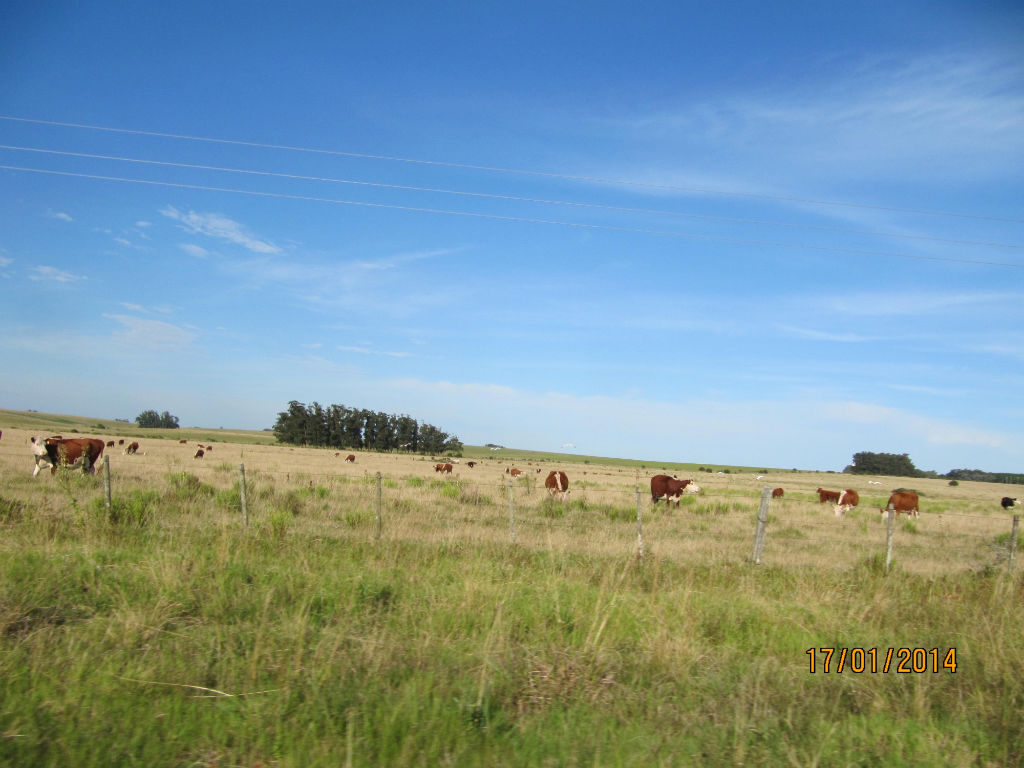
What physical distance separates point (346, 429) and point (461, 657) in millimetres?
104484

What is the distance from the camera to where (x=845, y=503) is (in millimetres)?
28844

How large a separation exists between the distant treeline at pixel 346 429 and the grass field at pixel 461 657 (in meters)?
97.2

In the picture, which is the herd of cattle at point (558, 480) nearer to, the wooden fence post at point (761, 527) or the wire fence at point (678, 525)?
the wire fence at point (678, 525)

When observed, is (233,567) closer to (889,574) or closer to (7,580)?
(7,580)

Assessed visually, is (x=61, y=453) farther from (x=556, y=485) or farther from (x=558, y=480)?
(x=558, y=480)

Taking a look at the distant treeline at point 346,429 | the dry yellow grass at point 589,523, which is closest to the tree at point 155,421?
the distant treeline at point 346,429

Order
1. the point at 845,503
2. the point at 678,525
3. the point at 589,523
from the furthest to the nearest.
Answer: the point at 845,503 < the point at 678,525 < the point at 589,523

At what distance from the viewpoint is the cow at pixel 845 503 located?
27.7 meters

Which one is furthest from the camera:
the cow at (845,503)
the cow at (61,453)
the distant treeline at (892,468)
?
the distant treeline at (892,468)

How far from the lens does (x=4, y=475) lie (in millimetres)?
20484

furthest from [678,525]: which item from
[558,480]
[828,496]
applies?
[828,496]

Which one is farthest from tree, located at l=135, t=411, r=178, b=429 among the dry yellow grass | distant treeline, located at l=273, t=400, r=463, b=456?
the dry yellow grass
